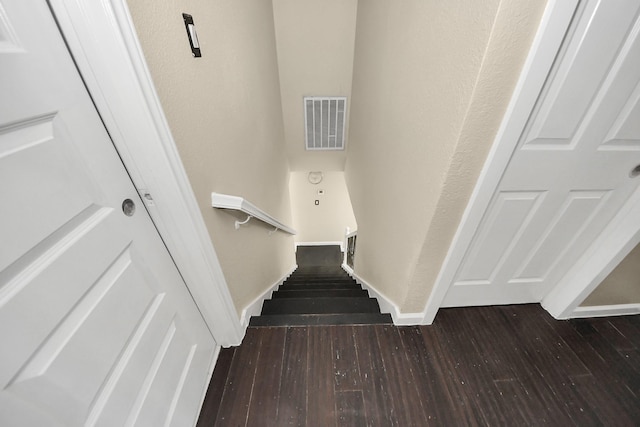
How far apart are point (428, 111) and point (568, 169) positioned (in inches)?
24.8

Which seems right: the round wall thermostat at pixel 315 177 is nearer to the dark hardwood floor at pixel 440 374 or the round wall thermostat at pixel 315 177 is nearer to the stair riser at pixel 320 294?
the stair riser at pixel 320 294

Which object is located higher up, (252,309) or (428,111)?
(428,111)

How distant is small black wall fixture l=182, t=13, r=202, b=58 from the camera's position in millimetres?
766

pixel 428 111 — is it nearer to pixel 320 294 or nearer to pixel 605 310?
pixel 605 310

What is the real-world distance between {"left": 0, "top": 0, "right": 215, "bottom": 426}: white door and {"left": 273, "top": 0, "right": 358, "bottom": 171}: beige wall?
220cm

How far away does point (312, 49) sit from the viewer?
7.57 feet

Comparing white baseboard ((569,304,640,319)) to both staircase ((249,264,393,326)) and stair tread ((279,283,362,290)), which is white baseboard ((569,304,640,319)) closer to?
staircase ((249,264,393,326))

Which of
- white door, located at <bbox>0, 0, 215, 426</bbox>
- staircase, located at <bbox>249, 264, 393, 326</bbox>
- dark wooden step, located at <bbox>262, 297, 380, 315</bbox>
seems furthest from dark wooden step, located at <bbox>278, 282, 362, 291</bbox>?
white door, located at <bbox>0, 0, 215, 426</bbox>

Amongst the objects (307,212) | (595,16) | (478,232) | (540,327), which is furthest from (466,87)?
(307,212)

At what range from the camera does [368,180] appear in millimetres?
2066

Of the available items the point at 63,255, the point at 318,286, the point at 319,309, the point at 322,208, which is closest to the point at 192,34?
the point at 63,255

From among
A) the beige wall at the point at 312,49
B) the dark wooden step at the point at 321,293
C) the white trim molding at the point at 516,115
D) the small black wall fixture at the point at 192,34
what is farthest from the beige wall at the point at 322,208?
the small black wall fixture at the point at 192,34

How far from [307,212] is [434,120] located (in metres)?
4.10

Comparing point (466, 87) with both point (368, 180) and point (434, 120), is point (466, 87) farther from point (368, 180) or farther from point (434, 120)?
point (368, 180)
